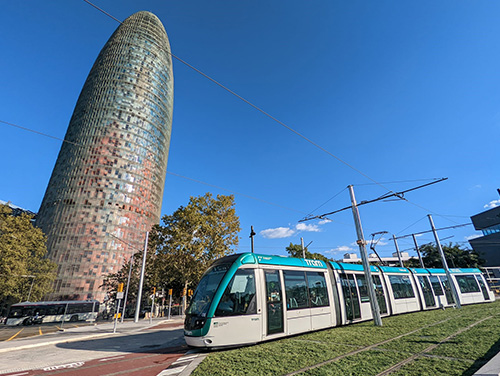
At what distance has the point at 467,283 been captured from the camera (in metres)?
20.1

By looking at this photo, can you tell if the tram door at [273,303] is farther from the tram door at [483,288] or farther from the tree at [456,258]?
the tree at [456,258]

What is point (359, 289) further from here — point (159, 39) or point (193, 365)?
point (159, 39)

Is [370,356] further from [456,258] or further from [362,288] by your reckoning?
[456,258]

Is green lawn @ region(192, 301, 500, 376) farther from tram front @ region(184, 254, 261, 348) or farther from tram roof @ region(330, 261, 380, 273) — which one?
tram roof @ region(330, 261, 380, 273)

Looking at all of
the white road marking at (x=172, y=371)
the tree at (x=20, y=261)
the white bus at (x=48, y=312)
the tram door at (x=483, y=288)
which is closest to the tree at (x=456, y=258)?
the tram door at (x=483, y=288)

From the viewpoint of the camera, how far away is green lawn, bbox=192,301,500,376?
489 centimetres

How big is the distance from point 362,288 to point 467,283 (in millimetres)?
14385

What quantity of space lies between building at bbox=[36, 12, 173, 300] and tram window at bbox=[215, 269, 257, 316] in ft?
159

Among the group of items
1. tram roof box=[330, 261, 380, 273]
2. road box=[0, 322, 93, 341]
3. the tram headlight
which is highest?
tram roof box=[330, 261, 380, 273]

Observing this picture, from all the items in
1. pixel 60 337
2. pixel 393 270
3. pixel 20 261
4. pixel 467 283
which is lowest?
pixel 60 337

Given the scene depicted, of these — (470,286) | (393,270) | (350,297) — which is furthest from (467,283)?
(350,297)

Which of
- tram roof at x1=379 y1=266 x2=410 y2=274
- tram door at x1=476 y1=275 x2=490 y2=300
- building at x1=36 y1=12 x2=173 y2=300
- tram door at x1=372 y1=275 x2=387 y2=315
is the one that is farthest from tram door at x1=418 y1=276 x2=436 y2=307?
building at x1=36 y1=12 x2=173 y2=300

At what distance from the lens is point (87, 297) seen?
49.8 metres

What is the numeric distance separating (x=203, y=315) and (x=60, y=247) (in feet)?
197
